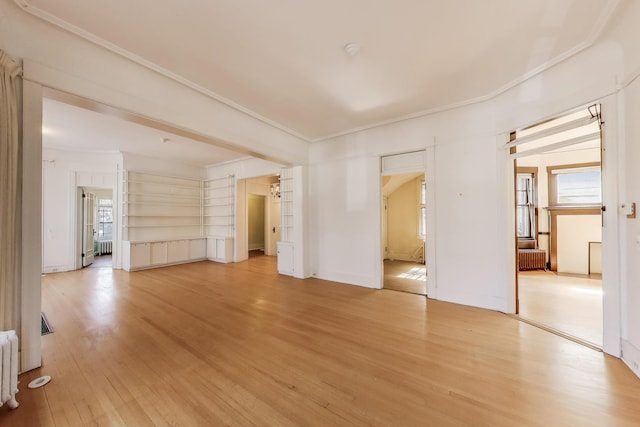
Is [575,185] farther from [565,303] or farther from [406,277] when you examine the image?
[406,277]

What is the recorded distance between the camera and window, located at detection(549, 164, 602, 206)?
5.63 m

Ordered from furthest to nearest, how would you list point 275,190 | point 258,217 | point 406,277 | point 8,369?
1. point 258,217
2. point 275,190
3. point 406,277
4. point 8,369

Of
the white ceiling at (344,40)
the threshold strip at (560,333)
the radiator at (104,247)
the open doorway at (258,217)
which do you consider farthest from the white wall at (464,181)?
the radiator at (104,247)

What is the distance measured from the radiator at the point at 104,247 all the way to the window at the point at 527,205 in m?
13.6

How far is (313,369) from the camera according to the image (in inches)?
83.9

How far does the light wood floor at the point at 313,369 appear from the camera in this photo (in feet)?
5.38

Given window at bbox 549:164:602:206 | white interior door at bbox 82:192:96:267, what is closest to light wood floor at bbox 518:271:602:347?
window at bbox 549:164:602:206

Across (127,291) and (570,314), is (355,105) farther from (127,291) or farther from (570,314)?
(127,291)

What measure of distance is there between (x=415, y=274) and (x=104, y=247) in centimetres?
1111

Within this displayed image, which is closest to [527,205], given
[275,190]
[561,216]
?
[561,216]

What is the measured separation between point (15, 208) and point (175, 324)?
6.24 ft

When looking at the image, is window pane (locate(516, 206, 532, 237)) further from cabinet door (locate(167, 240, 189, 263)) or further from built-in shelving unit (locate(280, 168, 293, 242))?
cabinet door (locate(167, 240, 189, 263))

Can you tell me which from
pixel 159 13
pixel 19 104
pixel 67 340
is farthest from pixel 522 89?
pixel 67 340

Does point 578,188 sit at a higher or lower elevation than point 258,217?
higher
